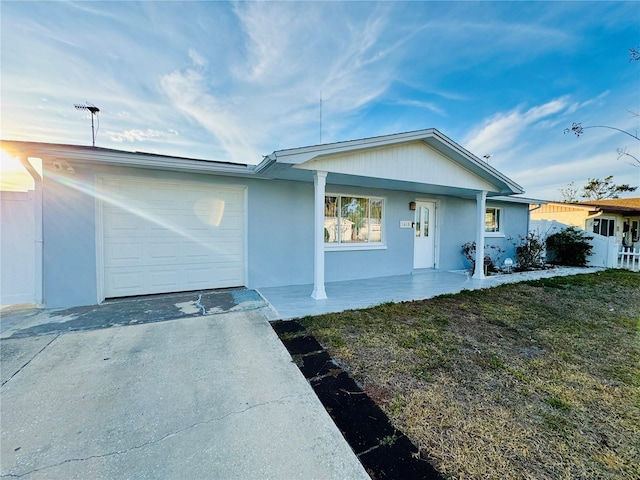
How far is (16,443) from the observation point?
1826 mm

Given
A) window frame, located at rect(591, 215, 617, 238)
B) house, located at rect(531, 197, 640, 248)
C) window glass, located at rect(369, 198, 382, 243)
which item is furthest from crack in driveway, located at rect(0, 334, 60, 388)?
window frame, located at rect(591, 215, 617, 238)

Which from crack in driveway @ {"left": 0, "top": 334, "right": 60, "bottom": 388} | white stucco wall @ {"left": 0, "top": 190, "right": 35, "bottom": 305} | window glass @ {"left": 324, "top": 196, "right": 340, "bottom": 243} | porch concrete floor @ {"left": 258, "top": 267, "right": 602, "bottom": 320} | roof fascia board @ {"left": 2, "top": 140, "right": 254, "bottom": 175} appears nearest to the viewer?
crack in driveway @ {"left": 0, "top": 334, "right": 60, "bottom": 388}

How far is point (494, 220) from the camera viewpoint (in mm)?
10562

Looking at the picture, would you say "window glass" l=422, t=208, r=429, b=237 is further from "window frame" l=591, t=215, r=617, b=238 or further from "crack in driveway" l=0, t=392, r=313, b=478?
"window frame" l=591, t=215, r=617, b=238

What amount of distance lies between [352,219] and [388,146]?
7.28ft

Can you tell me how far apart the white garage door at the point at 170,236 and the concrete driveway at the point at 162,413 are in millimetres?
1951

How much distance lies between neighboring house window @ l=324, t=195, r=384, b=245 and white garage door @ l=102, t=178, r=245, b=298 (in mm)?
2283

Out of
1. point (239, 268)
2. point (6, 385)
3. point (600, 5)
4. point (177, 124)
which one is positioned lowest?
point (6, 385)

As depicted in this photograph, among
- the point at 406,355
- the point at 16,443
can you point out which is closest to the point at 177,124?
the point at 16,443

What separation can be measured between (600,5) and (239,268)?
9617mm

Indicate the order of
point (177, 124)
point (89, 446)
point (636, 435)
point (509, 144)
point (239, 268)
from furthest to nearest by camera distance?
point (509, 144), point (177, 124), point (239, 268), point (636, 435), point (89, 446)

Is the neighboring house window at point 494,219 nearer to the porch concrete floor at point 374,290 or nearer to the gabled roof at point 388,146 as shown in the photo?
the porch concrete floor at point 374,290

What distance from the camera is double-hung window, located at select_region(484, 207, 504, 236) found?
10445 mm

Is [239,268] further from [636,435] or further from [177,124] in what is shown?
[636,435]
